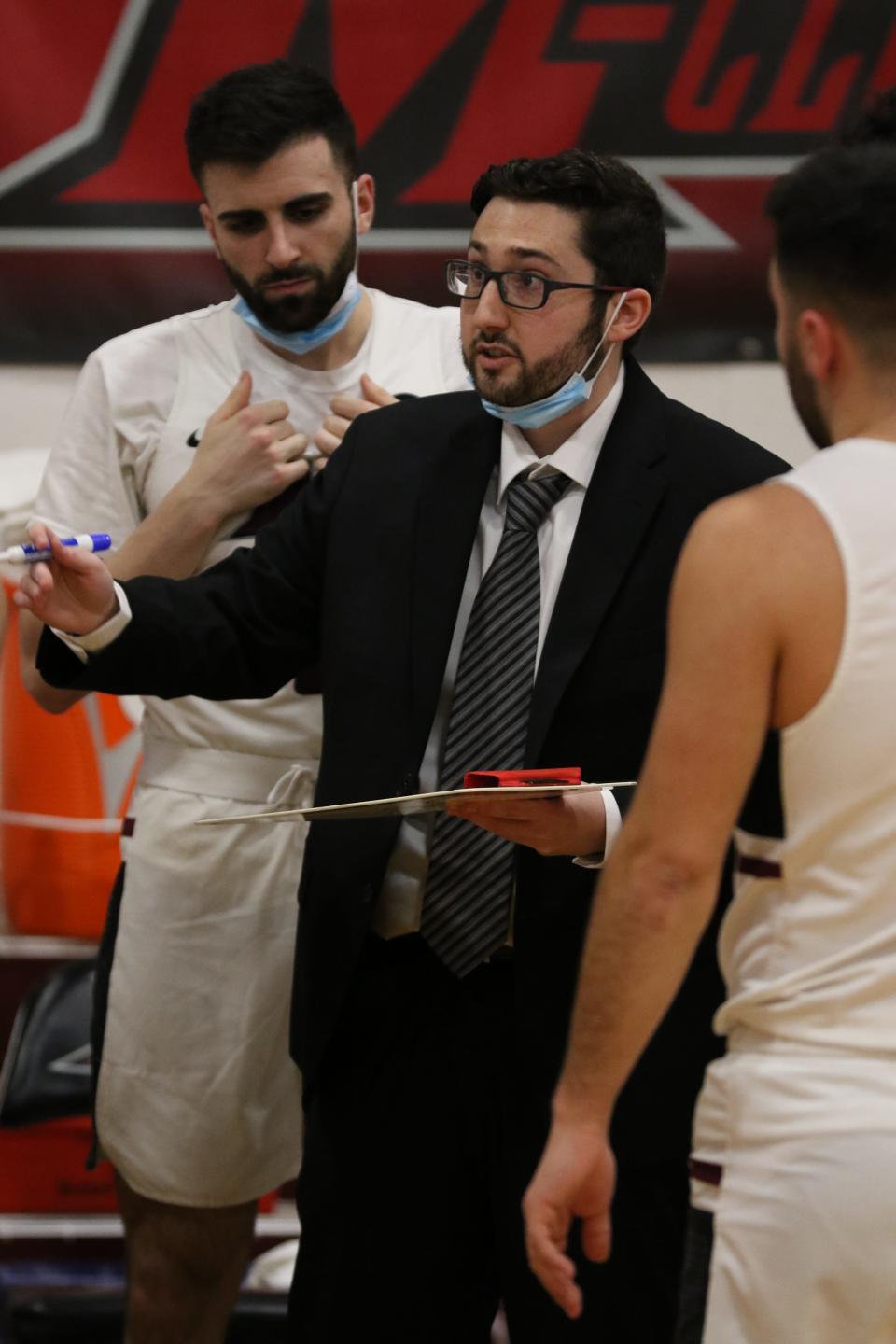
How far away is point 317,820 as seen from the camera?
2361 mm

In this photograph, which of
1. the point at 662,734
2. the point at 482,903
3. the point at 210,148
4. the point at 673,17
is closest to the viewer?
the point at 662,734

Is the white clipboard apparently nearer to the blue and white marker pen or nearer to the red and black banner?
the blue and white marker pen

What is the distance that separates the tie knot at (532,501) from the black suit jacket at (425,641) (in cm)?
5

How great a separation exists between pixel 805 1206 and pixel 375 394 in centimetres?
156

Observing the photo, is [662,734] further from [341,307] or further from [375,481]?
[341,307]

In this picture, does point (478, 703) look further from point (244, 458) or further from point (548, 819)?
point (244, 458)

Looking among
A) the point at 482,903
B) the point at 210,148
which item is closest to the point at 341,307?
the point at 210,148

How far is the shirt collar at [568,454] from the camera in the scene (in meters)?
2.34

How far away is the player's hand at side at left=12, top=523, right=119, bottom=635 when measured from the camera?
7.29ft

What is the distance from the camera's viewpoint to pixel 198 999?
279 centimetres

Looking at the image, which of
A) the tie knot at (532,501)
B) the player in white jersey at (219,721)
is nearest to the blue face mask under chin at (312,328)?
the player in white jersey at (219,721)

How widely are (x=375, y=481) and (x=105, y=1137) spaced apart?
1215mm

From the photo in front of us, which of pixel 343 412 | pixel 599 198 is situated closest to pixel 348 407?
pixel 343 412

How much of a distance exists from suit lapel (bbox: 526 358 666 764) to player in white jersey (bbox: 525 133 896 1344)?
588mm
